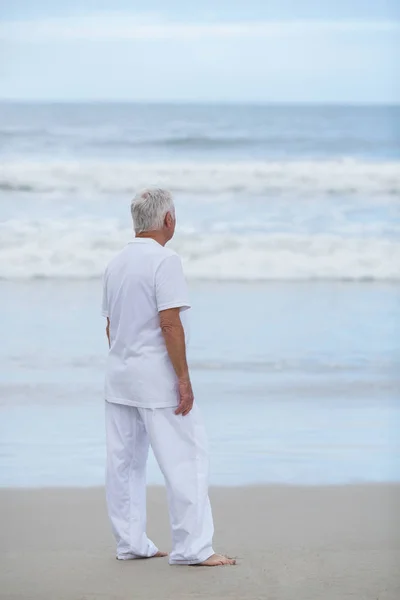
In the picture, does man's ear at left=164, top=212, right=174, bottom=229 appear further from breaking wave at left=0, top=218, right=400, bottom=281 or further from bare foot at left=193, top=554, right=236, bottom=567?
breaking wave at left=0, top=218, right=400, bottom=281

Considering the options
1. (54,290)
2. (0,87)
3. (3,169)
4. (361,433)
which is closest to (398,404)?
(361,433)

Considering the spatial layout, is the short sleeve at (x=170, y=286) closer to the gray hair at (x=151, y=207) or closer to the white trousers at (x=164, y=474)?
the gray hair at (x=151, y=207)

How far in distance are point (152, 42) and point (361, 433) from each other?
7854mm

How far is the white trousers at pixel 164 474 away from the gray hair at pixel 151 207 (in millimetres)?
434

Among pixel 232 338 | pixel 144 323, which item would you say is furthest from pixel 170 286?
pixel 232 338

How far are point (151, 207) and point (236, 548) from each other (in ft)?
2.95

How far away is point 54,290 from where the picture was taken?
280 inches

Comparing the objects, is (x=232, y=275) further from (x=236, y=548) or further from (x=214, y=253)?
(x=236, y=548)

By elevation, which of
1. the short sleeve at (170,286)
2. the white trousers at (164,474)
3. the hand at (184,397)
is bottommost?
the white trousers at (164,474)

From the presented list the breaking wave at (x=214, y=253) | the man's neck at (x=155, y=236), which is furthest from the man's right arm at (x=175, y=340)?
the breaking wave at (x=214, y=253)

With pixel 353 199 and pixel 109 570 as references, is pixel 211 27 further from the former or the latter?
pixel 109 570

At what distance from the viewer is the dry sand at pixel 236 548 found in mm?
2324

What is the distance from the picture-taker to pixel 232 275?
771cm

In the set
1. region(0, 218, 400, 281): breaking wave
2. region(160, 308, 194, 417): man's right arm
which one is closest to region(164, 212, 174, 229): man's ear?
region(160, 308, 194, 417): man's right arm
